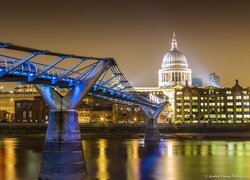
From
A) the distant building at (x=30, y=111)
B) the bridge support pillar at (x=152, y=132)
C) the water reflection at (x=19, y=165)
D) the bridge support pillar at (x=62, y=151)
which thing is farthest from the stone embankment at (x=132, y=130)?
the bridge support pillar at (x=62, y=151)

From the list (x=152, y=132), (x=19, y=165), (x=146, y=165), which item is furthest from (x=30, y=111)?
(x=146, y=165)

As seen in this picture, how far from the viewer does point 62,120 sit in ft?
140

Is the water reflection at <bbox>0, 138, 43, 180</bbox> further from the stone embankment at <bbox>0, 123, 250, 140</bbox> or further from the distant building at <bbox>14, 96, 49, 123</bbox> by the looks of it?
the distant building at <bbox>14, 96, 49, 123</bbox>

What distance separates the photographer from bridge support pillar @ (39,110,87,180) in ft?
136

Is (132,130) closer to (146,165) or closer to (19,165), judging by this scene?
(146,165)

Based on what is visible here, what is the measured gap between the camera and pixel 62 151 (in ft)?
137

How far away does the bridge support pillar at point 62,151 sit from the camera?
136 ft

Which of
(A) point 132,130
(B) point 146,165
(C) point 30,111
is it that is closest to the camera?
(B) point 146,165

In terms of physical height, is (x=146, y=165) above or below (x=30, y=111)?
below

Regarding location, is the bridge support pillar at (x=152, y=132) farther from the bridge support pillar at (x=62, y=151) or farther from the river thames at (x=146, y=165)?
the bridge support pillar at (x=62, y=151)

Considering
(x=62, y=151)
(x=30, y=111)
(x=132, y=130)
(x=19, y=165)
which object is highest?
(x=30, y=111)

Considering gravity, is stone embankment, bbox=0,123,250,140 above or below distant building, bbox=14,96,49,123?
below

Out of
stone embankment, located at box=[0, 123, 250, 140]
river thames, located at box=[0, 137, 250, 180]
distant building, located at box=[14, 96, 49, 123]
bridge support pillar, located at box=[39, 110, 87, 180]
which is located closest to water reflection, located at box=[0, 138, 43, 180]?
river thames, located at box=[0, 137, 250, 180]

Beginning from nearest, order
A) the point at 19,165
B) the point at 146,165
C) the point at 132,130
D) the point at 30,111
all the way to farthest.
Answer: the point at 19,165 → the point at 146,165 → the point at 132,130 → the point at 30,111
